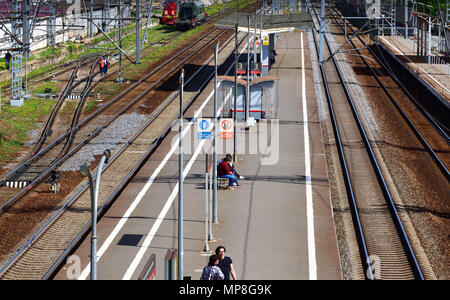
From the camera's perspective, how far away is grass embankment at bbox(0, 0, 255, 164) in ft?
113

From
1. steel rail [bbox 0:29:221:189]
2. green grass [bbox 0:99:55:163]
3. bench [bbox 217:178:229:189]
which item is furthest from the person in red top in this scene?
green grass [bbox 0:99:55:163]

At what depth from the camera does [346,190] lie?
2658 cm

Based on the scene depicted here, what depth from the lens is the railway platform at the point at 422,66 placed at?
42.7 m

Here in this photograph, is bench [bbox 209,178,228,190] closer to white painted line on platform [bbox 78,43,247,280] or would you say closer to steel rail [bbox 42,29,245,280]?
white painted line on platform [bbox 78,43,247,280]

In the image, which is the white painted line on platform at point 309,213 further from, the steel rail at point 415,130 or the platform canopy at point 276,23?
the platform canopy at point 276,23

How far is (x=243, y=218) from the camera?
21.8 m

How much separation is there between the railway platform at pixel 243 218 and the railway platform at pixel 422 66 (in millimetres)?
12533

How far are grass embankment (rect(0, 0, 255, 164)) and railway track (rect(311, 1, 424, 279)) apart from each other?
44.8ft

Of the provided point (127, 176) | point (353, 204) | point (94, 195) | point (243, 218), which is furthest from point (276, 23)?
point (94, 195)

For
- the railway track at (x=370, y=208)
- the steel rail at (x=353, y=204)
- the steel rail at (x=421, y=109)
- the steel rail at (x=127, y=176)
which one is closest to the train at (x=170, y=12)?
the steel rail at (x=421, y=109)

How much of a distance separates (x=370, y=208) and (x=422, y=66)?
27.9 meters

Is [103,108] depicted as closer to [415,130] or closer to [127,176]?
[127,176]

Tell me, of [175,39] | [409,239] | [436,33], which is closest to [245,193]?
[409,239]
